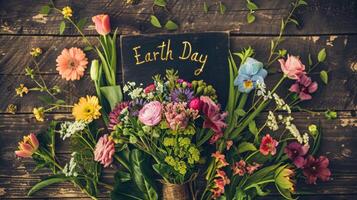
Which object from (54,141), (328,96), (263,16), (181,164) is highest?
(263,16)

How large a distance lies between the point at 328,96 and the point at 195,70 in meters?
0.56

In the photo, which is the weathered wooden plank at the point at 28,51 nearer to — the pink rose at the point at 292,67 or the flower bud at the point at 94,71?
the flower bud at the point at 94,71

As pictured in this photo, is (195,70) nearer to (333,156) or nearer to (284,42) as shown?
(284,42)

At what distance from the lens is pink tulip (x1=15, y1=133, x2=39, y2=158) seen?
1993mm

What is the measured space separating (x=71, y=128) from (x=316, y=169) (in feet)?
3.14

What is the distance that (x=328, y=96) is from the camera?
2.08 meters

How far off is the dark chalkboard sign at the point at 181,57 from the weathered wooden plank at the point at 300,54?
0.09 metres

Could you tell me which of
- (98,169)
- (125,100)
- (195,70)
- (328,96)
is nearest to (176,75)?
(195,70)

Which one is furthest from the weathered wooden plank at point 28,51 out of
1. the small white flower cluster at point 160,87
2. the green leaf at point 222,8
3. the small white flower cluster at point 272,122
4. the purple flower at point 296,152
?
the purple flower at point 296,152

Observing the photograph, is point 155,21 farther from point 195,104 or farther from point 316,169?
point 316,169

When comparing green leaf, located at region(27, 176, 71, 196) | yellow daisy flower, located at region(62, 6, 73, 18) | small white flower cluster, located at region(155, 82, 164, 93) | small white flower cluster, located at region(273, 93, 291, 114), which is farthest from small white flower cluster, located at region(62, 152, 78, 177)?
small white flower cluster, located at region(273, 93, 291, 114)

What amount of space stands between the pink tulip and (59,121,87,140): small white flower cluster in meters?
0.12

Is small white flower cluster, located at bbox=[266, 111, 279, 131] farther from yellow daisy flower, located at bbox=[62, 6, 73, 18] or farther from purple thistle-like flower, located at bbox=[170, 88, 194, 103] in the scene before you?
yellow daisy flower, located at bbox=[62, 6, 73, 18]

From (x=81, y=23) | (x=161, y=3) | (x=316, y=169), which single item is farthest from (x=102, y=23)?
(x=316, y=169)
